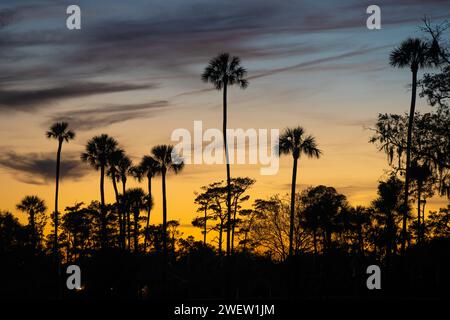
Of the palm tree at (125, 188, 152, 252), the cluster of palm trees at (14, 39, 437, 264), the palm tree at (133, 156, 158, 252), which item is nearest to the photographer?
the cluster of palm trees at (14, 39, 437, 264)

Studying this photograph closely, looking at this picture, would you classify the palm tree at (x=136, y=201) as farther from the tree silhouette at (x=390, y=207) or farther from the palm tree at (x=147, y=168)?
the tree silhouette at (x=390, y=207)

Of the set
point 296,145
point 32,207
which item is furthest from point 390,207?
point 32,207

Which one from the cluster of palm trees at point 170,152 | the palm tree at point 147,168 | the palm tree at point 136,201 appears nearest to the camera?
the cluster of palm trees at point 170,152

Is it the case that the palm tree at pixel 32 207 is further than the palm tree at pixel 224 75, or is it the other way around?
the palm tree at pixel 32 207

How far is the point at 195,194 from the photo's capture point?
3223 inches

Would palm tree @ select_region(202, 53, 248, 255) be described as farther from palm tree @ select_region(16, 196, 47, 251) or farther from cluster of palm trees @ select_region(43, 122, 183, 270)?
palm tree @ select_region(16, 196, 47, 251)

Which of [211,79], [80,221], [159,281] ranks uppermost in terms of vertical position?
[211,79]

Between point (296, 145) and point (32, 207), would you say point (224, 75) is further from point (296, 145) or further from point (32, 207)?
point (32, 207)

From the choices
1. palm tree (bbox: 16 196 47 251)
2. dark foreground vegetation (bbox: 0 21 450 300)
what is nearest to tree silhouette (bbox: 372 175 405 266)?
dark foreground vegetation (bbox: 0 21 450 300)

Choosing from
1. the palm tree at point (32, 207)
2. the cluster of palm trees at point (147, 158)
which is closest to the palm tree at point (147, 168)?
the cluster of palm trees at point (147, 158)
